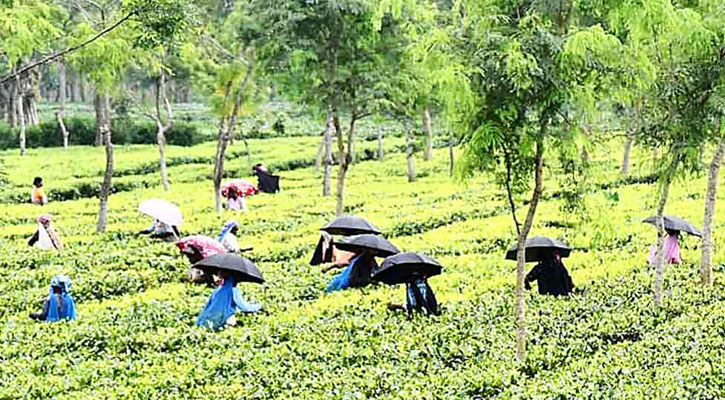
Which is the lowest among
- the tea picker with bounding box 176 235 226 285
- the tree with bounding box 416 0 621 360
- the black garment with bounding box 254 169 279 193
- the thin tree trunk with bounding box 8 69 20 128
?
the black garment with bounding box 254 169 279 193

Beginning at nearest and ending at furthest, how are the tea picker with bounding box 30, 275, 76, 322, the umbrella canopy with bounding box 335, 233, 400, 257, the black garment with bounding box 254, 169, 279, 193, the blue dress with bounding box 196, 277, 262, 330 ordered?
the blue dress with bounding box 196, 277, 262, 330 < the tea picker with bounding box 30, 275, 76, 322 < the umbrella canopy with bounding box 335, 233, 400, 257 < the black garment with bounding box 254, 169, 279, 193

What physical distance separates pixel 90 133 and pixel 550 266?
40.1 meters

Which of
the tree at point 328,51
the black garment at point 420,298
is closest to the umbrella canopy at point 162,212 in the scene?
the tree at point 328,51

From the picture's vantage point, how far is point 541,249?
12508 millimetres

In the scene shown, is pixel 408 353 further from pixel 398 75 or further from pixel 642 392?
pixel 398 75

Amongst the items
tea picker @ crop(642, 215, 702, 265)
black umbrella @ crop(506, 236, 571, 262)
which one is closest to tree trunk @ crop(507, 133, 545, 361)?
black umbrella @ crop(506, 236, 571, 262)

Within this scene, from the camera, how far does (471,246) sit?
17.3 meters

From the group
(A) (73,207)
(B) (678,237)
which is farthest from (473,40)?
(A) (73,207)

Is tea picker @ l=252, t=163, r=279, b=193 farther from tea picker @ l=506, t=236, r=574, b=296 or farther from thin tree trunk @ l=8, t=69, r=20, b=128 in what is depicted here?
thin tree trunk @ l=8, t=69, r=20, b=128

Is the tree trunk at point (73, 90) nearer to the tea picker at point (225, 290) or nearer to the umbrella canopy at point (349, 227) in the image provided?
the umbrella canopy at point (349, 227)

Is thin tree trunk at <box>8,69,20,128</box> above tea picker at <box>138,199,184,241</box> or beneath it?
above

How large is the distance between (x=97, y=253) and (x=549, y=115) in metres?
11.4

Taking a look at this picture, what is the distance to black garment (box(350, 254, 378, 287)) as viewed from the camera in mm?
13578

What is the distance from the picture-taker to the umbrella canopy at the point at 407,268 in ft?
37.4
